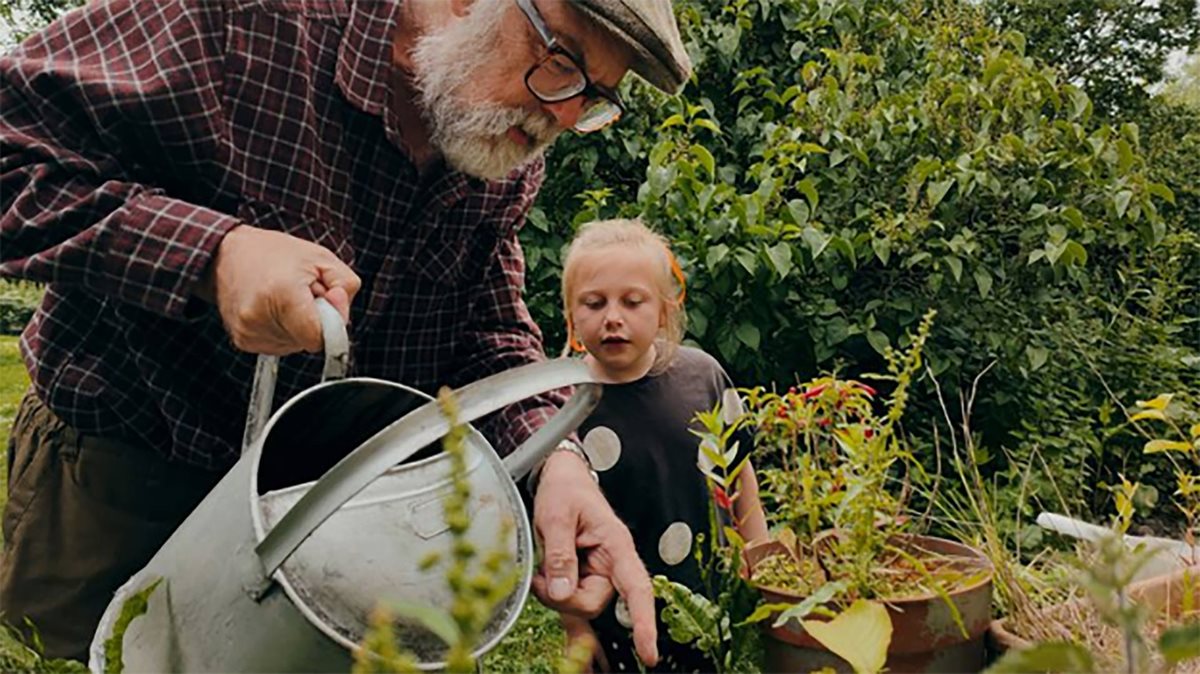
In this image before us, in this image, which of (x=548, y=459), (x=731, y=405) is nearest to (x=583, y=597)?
(x=548, y=459)

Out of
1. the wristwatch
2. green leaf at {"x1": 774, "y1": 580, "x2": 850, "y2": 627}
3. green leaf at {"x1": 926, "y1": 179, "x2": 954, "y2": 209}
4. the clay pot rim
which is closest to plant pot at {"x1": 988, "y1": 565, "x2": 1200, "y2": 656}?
the clay pot rim

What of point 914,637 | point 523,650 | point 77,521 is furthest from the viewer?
point 523,650

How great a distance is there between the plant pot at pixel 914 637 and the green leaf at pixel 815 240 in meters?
1.92

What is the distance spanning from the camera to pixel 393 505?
108cm

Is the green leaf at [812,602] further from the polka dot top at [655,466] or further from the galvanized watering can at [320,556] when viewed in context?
the polka dot top at [655,466]

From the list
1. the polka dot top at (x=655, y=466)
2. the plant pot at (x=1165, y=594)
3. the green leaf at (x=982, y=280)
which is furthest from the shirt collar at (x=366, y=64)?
the green leaf at (x=982, y=280)

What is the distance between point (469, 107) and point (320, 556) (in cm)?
86

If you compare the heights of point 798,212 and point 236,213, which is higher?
point 236,213

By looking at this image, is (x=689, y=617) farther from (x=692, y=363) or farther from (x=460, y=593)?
(x=692, y=363)

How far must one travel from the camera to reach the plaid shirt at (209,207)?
128 cm

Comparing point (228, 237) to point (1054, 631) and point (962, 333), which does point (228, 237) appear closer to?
point (1054, 631)

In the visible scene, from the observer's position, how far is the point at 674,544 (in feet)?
7.13

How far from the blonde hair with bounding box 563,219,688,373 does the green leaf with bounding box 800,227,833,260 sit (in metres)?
0.69

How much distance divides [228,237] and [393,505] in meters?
0.35
